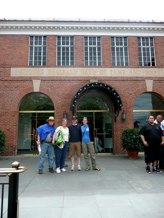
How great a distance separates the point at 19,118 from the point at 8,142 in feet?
5.22

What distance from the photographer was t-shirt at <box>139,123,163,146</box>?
7590mm

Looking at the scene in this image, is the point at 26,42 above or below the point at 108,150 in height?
above

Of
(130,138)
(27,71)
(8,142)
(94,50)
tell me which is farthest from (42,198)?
(94,50)

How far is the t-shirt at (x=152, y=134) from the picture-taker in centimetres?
759

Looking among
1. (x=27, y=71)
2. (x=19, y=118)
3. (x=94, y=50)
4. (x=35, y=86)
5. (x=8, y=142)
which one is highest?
(x=94, y=50)

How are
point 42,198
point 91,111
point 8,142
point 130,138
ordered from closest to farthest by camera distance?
point 42,198
point 130,138
point 8,142
point 91,111

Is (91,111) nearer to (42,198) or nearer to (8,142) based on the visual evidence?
(8,142)

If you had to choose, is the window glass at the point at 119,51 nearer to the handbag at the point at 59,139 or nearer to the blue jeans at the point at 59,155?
the handbag at the point at 59,139

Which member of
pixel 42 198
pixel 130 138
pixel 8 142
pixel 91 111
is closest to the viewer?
pixel 42 198

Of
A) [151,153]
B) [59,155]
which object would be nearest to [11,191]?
[59,155]

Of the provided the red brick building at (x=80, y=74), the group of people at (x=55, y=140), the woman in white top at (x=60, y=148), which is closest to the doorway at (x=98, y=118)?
the red brick building at (x=80, y=74)

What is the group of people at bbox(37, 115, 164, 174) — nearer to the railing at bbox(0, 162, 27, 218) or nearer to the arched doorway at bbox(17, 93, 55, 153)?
the railing at bbox(0, 162, 27, 218)

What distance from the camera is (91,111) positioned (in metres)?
13.3

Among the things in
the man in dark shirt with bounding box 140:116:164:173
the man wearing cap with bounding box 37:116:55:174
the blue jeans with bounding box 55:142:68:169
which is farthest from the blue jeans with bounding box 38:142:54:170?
the man in dark shirt with bounding box 140:116:164:173
